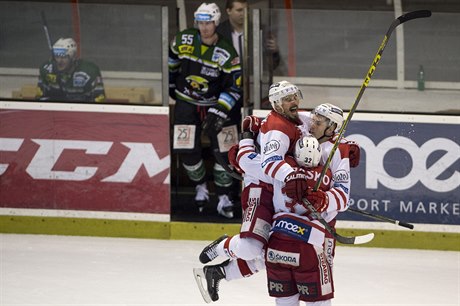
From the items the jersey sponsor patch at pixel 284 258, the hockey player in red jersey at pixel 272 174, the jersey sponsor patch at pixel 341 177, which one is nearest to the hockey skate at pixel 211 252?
the hockey player in red jersey at pixel 272 174

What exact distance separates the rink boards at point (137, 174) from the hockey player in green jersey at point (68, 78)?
9cm

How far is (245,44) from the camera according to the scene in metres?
7.66

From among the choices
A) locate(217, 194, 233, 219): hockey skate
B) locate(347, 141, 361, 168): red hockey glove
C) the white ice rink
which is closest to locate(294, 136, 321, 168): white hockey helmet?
locate(347, 141, 361, 168): red hockey glove

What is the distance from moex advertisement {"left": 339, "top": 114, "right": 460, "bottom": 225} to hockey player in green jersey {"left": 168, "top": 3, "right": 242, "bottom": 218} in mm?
769

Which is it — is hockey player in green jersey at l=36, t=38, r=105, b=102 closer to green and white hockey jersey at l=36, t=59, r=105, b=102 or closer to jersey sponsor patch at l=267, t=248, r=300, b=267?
green and white hockey jersey at l=36, t=59, r=105, b=102

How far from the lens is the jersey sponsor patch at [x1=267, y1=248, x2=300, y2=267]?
5109 mm

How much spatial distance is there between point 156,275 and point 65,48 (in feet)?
5.63

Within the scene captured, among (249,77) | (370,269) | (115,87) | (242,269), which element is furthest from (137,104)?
(242,269)

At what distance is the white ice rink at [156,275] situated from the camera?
6.31m

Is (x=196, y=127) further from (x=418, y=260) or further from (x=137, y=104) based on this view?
(x=418, y=260)

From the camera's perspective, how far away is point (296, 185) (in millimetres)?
5016

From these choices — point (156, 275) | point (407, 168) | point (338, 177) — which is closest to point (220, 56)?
point (407, 168)

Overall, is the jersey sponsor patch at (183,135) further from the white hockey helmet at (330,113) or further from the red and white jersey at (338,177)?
the white hockey helmet at (330,113)

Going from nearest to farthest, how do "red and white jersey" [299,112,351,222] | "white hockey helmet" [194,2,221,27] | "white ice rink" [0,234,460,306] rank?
"red and white jersey" [299,112,351,222] < "white ice rink" [0,234,460,306] < "white hockey helmet" [194,2,221,27]
